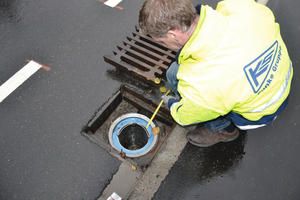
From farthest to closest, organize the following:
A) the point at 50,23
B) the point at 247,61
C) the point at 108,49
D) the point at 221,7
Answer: the point at 50,23 < the point at 108,49 < the point at 221,7 < the point at 247,61

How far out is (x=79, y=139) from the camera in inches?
98.4

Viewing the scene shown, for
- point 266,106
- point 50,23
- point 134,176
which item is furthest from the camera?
point 50,23

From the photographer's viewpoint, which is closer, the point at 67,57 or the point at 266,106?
the point at 266,106

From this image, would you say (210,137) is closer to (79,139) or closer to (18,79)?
(79,139)

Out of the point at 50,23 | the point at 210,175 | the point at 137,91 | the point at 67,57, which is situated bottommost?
the point at 210,175

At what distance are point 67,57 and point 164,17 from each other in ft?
7.05

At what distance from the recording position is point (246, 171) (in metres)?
2.48

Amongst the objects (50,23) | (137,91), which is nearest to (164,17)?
(137,91)

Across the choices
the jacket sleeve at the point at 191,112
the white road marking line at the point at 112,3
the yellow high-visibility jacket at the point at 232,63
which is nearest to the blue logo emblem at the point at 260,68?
the yellow high-visibility jacket at the point at 232,63

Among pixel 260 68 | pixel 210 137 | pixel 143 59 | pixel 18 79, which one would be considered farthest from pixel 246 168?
pixel 18 79

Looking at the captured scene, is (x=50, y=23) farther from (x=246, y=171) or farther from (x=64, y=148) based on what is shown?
(x=246, y=171)

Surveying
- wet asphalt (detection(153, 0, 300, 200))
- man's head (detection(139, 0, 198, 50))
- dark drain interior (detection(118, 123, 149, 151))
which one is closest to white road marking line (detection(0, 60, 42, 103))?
dark drain interior (detection(118, 123, 149, 151))

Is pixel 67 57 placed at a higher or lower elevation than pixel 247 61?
lower

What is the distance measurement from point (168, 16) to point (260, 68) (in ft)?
2.83
